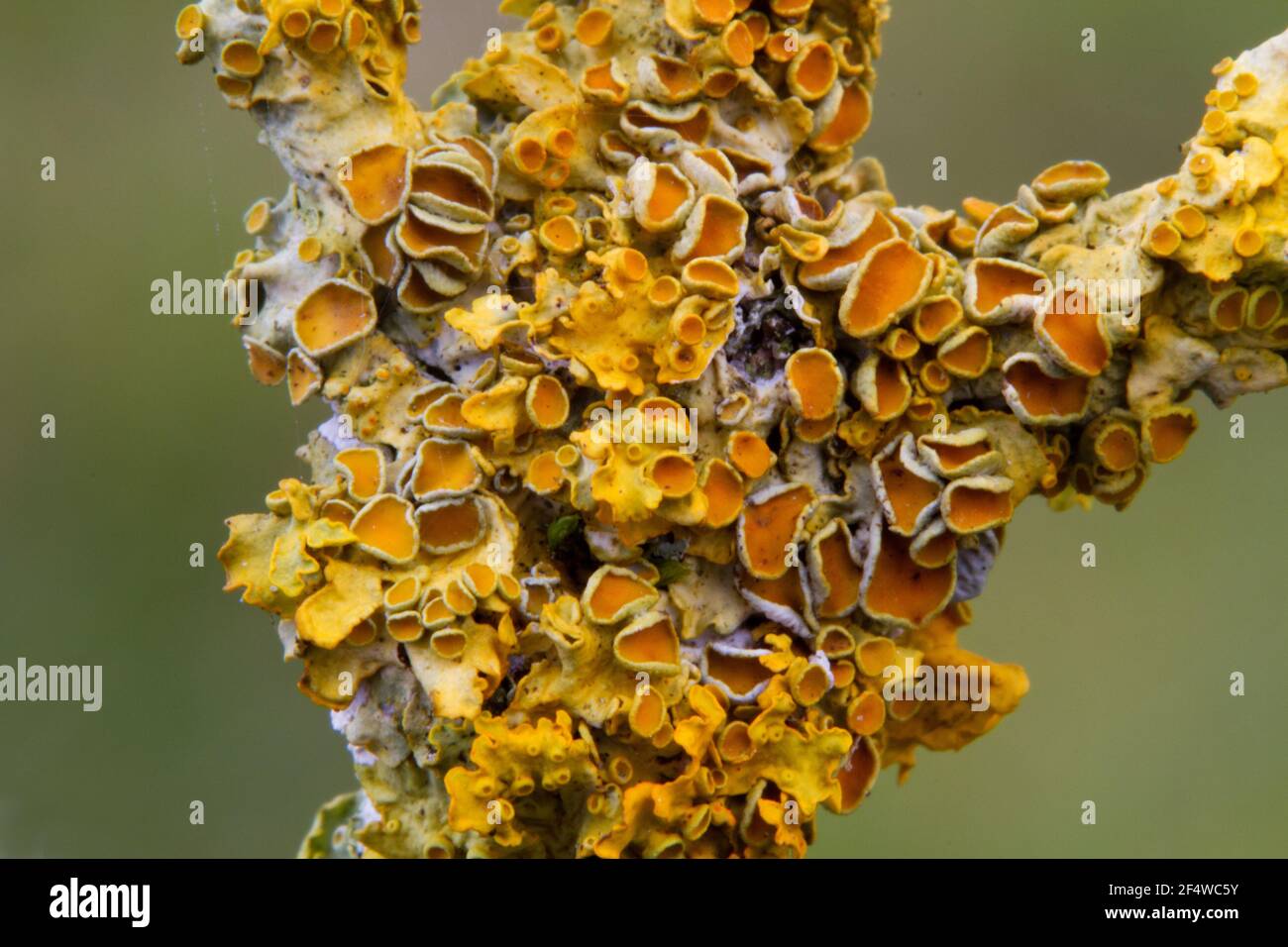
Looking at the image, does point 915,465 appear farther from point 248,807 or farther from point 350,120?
point 248,807

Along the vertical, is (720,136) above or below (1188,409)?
above

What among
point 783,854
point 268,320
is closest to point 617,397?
point 268,320

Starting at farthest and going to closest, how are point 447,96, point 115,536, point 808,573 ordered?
point 115,536
point 447,96
point 808,573

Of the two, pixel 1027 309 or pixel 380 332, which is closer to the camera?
pixel 1027 309

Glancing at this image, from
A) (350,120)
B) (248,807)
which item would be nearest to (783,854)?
(350,120)

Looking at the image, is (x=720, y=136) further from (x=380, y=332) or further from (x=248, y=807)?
(x=248, y=807)

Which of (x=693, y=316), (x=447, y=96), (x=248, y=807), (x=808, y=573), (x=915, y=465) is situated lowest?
(x=248, y=807)

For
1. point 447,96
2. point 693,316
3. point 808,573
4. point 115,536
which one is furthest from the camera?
point 115,536
